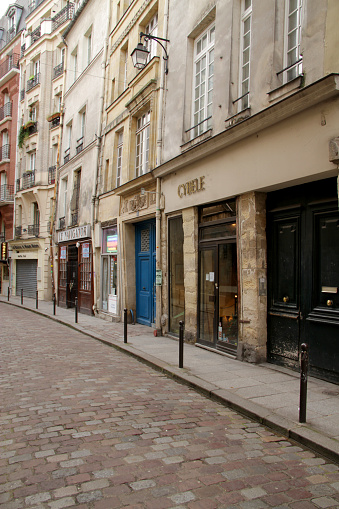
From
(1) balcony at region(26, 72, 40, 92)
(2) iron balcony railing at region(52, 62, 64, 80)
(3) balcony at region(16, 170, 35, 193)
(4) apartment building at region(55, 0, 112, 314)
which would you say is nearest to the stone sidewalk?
(4) apartment building at region(55, 0, 112, 314)

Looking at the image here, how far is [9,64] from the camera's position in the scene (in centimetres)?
3244

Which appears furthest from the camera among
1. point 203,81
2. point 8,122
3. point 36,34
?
point 8,122

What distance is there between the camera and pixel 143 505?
2.93 metres

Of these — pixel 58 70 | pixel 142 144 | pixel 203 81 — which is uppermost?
pixel 58 70

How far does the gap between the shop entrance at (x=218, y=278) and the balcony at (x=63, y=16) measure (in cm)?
2149

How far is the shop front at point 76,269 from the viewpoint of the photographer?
16875mm

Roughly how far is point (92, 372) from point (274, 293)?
11.1ft

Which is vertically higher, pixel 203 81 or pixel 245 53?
pixel 203 81

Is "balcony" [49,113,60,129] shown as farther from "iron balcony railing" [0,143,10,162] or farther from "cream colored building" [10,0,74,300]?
"iron balcony railing" [0,143,10,162]

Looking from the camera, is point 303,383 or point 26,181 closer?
point 303,383

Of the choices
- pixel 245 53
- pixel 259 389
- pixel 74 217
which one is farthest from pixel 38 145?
pixel 259 389

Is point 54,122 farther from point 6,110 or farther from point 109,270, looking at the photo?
point 109,270

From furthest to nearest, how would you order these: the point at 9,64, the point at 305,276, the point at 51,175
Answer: the point at 9,64 < the point at 51,175 < the point at 305,276

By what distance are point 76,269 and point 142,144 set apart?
7.76 meters
